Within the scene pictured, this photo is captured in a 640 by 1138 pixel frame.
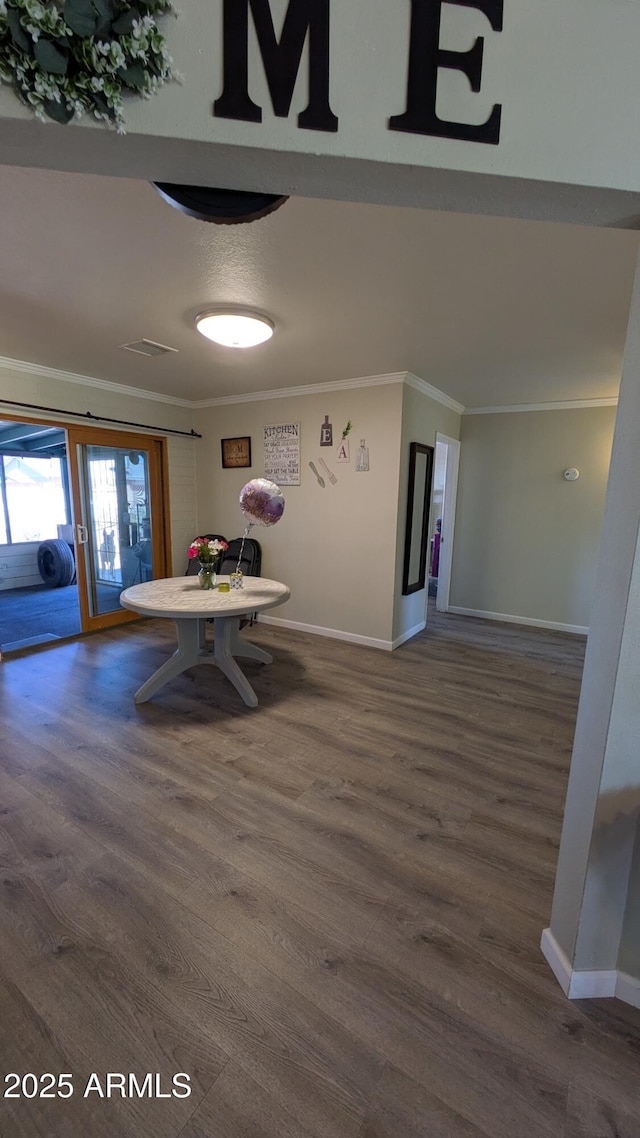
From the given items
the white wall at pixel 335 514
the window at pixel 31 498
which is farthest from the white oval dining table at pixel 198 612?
the window at pixel 31 498

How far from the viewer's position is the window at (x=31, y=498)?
6.04 meters

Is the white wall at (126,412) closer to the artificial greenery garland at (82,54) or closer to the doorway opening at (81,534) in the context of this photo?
the doorway opening at (81,534)

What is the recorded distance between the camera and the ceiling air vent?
287cm

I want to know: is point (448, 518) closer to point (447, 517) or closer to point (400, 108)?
point (447, 517)

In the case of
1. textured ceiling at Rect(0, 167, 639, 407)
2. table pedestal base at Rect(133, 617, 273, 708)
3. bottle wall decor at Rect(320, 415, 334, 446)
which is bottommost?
table pedestal base at Rect(133, 617, 273, 708)

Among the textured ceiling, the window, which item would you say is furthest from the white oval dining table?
the window

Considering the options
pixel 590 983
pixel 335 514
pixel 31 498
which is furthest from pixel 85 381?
pixel 590 983

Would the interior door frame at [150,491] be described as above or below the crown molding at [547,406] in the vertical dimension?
below

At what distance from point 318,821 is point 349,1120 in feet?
2.90

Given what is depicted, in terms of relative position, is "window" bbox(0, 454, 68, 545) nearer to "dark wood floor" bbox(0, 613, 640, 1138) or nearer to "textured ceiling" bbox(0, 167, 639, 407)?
"textured ceiling" bbox(0, 167, 639, 407)

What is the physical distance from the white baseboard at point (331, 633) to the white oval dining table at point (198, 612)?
118cm

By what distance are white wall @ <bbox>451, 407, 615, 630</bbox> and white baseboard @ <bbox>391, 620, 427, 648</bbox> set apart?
0.89 m

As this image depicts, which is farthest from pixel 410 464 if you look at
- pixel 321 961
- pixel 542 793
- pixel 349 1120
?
pixel 349 1120

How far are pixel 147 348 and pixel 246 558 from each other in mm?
2160
